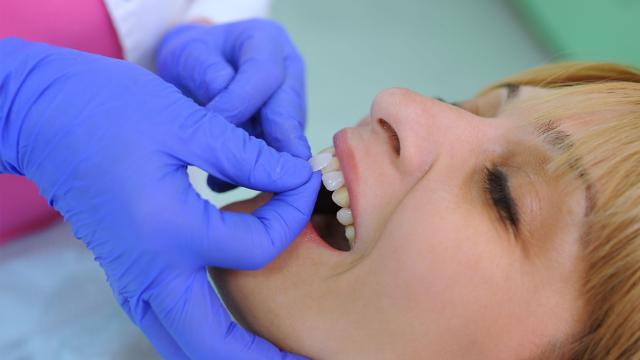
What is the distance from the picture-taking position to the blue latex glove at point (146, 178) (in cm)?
74

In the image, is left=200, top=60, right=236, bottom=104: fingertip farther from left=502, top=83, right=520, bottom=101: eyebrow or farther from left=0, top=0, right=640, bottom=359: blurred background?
left=502, top=83, right=520, bottom=101: eyebrow

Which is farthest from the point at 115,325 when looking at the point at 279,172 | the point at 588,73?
the point at 588,73

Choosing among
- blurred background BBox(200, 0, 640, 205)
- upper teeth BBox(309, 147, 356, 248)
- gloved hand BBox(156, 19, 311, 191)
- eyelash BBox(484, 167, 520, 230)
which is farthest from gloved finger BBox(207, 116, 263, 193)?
blurred background BBox(200, 0, 640, 205)

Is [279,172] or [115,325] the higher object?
[279,172]

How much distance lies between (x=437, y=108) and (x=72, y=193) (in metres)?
0.50

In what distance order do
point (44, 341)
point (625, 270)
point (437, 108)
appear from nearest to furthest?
point (625, 270)
point (437, 108)
point (44, 341)

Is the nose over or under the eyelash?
over

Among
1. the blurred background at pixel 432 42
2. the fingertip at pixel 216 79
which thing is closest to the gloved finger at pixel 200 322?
the fingertip at pixel 216 79

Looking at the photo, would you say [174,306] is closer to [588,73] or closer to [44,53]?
[44,53]

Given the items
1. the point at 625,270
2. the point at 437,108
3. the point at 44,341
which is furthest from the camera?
the point at 44,341

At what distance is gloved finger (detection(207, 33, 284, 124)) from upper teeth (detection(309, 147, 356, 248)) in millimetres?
152

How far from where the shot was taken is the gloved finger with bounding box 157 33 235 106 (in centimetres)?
107

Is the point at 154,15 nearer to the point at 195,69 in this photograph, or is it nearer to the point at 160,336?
the point at 195,69

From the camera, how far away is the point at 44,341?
3.27 ft
